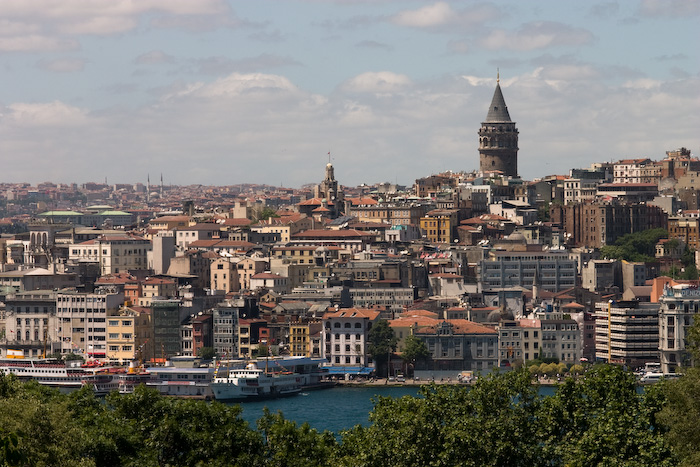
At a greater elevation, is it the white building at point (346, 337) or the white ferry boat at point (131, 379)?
the white building at point (346, 337)

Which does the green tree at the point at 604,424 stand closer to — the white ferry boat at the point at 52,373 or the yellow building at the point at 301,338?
the white ferry boat at the point at 52,373

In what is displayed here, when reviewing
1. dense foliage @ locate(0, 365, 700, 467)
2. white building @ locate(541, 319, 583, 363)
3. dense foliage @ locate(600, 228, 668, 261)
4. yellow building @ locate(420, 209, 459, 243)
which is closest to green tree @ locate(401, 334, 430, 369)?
white building @ locate(541, 319, 583, 363)

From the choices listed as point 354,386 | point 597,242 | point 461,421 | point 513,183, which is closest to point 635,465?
point 461,421

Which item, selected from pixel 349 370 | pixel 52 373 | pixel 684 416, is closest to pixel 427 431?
pixel 684 416

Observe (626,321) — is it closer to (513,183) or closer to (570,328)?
(570,328)

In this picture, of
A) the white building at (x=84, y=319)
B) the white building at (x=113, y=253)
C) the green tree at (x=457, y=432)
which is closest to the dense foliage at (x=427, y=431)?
the green tree at (x=457, y=432)

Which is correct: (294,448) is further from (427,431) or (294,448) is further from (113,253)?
(113,253)

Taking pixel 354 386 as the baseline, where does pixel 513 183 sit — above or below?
above
